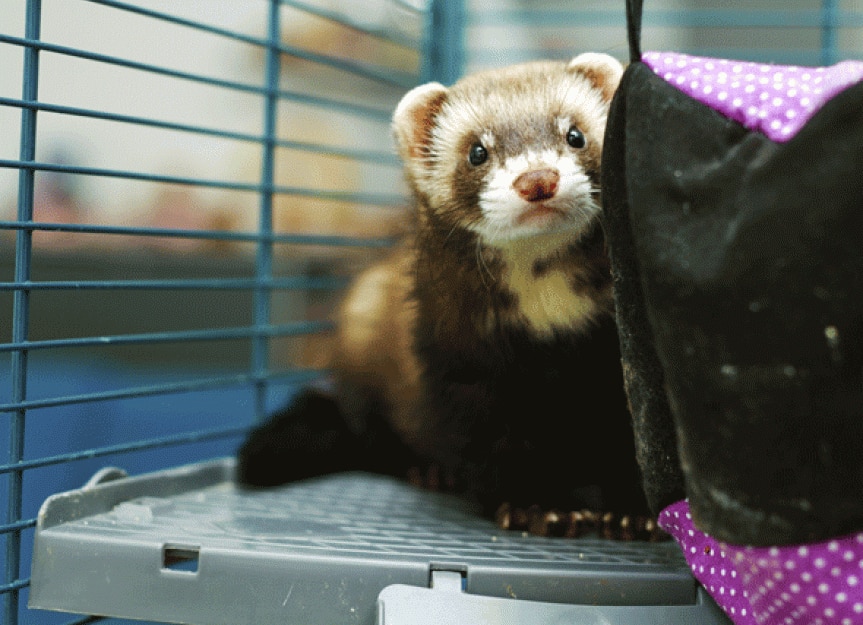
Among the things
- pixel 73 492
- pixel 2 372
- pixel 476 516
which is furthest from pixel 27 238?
pixel 2 372

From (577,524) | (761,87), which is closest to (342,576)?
(577,524)

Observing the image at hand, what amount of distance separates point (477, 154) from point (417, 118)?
0.14 meters

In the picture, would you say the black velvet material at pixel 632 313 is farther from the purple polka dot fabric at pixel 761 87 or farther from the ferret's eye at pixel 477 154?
the ferret's eye at pixel 477 154

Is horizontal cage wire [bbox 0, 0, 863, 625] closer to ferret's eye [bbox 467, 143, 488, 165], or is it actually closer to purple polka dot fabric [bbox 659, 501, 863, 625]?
ferret's eye [bbox 467, 143, 488, 165]

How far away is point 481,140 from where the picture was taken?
92 centimetres

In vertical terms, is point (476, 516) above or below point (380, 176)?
below

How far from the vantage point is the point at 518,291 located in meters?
0.91

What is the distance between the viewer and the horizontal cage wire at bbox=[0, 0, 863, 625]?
1.26 metres

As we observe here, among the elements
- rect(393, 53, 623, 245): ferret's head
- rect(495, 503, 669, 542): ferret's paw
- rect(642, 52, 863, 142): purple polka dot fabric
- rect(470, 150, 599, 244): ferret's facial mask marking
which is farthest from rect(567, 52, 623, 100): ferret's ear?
rect(495, 503, 669, 542): ferret's paw

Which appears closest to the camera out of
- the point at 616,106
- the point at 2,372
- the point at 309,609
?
the point at 616,106

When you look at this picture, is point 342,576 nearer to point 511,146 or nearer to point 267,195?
point 511,146

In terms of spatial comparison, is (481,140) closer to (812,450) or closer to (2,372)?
(812,450)

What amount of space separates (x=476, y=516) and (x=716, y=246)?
604 millimetres

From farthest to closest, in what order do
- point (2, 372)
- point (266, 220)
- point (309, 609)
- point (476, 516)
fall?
point (2, 372) < point (266, 220) < point (476, 516) < point (309, 609)
